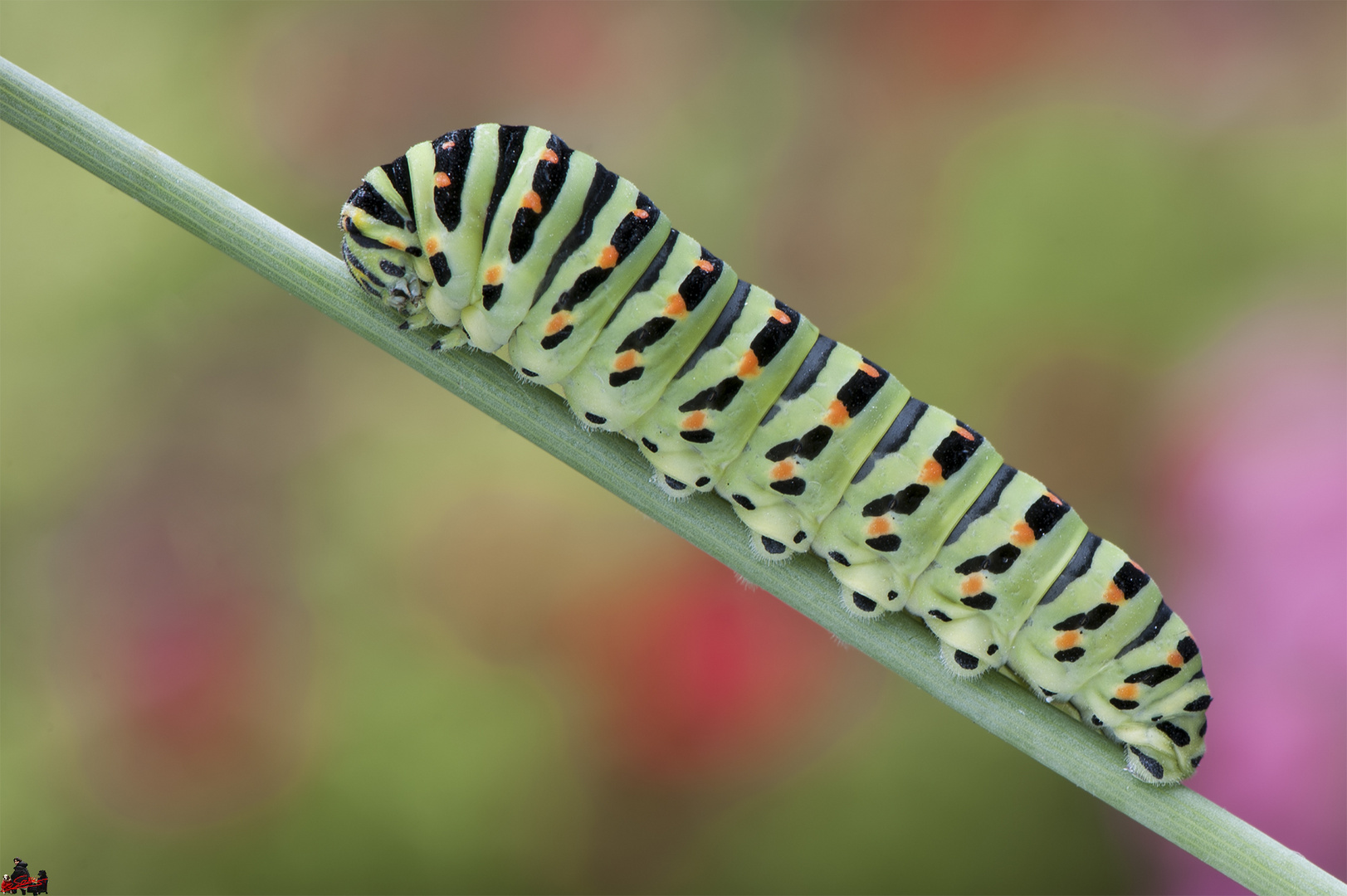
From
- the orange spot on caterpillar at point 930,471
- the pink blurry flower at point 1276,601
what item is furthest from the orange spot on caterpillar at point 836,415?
the pink blurry flower at point 1276,601

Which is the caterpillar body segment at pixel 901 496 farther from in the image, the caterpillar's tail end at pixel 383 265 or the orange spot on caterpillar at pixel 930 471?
the caterpillar's tail end at pixel 383 265

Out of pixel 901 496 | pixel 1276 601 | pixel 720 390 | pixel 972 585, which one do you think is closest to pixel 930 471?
pixel 901 496

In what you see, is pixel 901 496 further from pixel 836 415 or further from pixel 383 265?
pixel 383 265

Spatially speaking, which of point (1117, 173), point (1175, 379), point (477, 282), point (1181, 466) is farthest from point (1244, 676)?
point (477, 282)

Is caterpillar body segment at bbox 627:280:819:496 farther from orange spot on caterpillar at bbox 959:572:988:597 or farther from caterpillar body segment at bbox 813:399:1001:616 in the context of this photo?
orange spot on caterpillar at bbox 959:572:988:597

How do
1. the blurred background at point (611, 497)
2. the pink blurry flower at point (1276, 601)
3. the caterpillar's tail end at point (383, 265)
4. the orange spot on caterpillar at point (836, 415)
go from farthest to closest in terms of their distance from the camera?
1. the blurred background at point (611, 497)
2. the pink blurry flower at point (1276, 601)
3. the orange spot on caterpillar at point (836, 415)
4. the caterpillar's tail end at point (383, 265)

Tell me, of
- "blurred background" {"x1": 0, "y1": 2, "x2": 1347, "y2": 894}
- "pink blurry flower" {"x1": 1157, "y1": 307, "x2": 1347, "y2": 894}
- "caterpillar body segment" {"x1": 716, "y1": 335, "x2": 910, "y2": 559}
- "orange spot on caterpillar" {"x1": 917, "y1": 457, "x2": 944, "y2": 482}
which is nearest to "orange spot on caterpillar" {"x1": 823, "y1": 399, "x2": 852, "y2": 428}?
"caterpillar body segment" {"x1": 716, "y1": 335, "x2": 910, "y2": 559}
